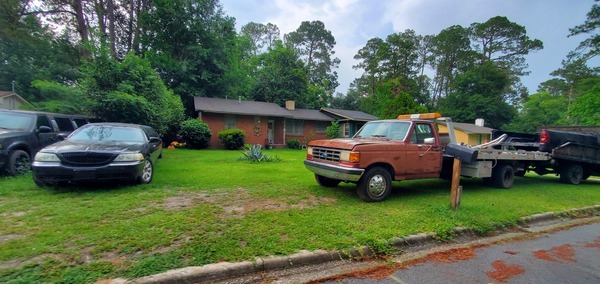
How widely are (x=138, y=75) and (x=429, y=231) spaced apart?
13.3 metres

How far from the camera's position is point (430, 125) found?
21.1 ft

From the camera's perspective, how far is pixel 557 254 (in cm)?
367

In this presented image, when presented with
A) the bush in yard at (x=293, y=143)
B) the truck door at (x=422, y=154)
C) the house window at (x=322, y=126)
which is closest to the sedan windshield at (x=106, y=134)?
the truck door at (x=422, y=154)

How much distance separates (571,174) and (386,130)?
833 centimetres

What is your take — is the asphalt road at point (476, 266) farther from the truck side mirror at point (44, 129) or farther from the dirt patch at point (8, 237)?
the truck side mirror at point (44, 129)

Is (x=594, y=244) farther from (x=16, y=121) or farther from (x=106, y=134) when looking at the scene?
(x=16, y=121)

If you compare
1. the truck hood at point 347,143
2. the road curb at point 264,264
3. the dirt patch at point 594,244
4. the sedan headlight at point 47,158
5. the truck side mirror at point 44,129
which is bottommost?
the dirt patch at point 594,244

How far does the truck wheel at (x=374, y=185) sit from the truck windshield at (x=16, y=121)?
8949 mm

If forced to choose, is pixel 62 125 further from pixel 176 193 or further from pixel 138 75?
pixel 176 193

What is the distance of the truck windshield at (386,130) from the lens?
6.12m

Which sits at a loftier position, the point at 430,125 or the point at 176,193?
the point at 430,125

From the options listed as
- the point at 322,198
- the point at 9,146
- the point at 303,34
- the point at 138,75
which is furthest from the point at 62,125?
the point at 303,34

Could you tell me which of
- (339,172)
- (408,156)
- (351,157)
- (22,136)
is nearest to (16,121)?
(22,136)

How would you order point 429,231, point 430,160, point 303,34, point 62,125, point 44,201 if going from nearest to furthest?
1. point 429,231
2. point 44,201
3. point 430,160
4. point 62,125
5. point 303,34
